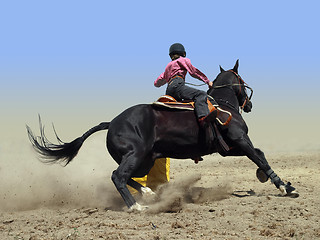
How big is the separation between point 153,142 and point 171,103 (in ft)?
2.49

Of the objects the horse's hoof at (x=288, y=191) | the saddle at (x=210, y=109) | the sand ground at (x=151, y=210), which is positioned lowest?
the horse's hoof at (x=288, y=191)

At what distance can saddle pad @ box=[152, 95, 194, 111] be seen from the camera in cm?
728

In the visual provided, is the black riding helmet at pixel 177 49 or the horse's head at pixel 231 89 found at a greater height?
the black riding helmet at pixel 177 49

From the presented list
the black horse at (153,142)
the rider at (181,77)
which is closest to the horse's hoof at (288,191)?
the black horse at (153,142)

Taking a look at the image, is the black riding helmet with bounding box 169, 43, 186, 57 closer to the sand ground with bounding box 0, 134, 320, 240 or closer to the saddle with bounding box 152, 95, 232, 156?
the saddle with bounding box 152, 95, 232, 156

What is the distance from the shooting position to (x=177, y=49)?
784 cm

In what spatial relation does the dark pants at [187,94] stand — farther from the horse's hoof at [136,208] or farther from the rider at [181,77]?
the horse's hoof at [136,208]

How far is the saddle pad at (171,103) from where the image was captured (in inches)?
287

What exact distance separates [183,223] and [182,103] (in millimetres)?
2343

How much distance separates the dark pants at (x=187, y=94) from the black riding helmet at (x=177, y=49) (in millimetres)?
506

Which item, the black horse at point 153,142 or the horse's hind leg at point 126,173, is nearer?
the horse's hind leg at point 126,173

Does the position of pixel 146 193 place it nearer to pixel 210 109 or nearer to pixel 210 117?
pixel 210 117

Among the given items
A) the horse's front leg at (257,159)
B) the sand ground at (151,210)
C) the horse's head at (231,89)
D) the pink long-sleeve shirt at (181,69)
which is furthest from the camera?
the horse's head at (231,89)

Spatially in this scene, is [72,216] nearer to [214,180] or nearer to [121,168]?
[121,168]
